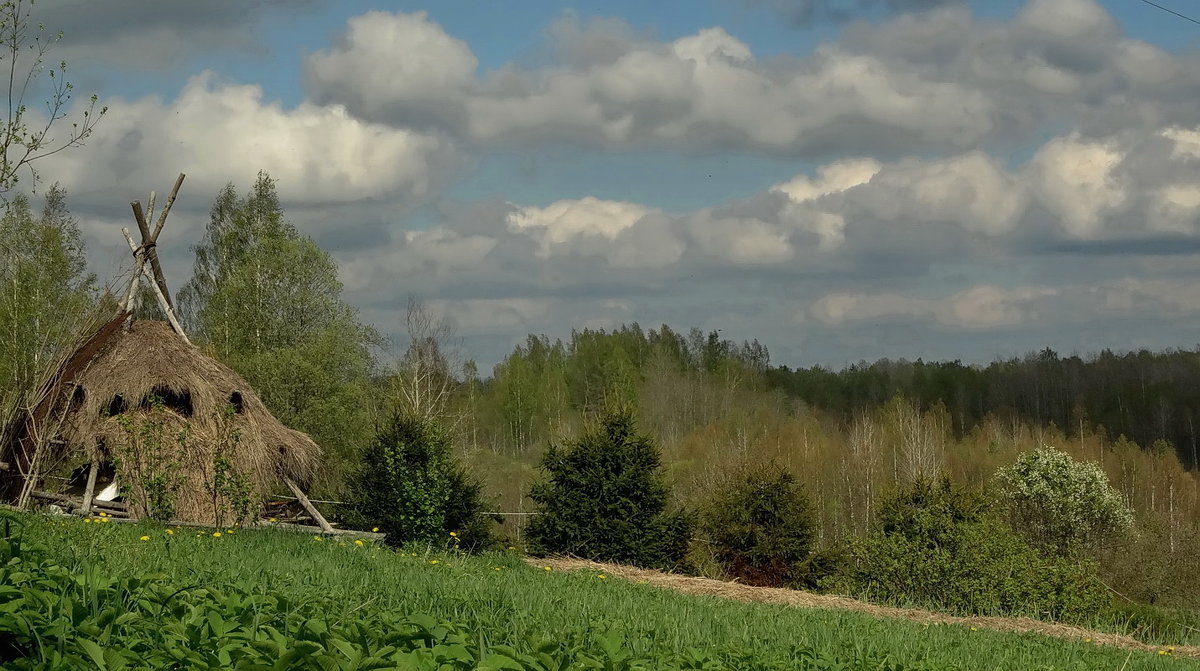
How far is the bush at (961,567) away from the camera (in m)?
18.9

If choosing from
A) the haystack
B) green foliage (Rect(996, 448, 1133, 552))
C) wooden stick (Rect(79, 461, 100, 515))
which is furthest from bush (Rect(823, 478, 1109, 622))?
green foliage (Rect(996, 448, 1133, 552))

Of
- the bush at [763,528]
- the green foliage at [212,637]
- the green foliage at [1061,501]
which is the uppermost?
the green foliage at [212,637]

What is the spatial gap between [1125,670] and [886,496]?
1276 cm

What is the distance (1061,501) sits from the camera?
4784 cm

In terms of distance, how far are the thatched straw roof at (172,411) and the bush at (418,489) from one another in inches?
85.2

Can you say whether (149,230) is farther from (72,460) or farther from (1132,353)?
(1132,353)

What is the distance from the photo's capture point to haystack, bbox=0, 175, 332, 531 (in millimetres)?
16422

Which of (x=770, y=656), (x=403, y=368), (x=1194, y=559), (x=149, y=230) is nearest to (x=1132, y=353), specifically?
(x=1194, y=559)

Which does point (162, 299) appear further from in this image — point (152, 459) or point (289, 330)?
point (289, 330)

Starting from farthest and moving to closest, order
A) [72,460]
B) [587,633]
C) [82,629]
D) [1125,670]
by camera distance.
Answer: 1. [72,460]
2. [1125,670]
3. [587,633]
4. [82,629]

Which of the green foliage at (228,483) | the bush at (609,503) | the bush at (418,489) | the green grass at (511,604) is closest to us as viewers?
the green grass at (511,604)

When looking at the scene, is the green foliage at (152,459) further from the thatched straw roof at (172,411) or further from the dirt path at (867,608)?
the dirt path at (867,608)

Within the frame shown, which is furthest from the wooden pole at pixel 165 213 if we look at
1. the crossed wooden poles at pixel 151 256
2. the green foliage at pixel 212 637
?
the green foliage at pixel 212 637

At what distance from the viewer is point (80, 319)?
1816cm
